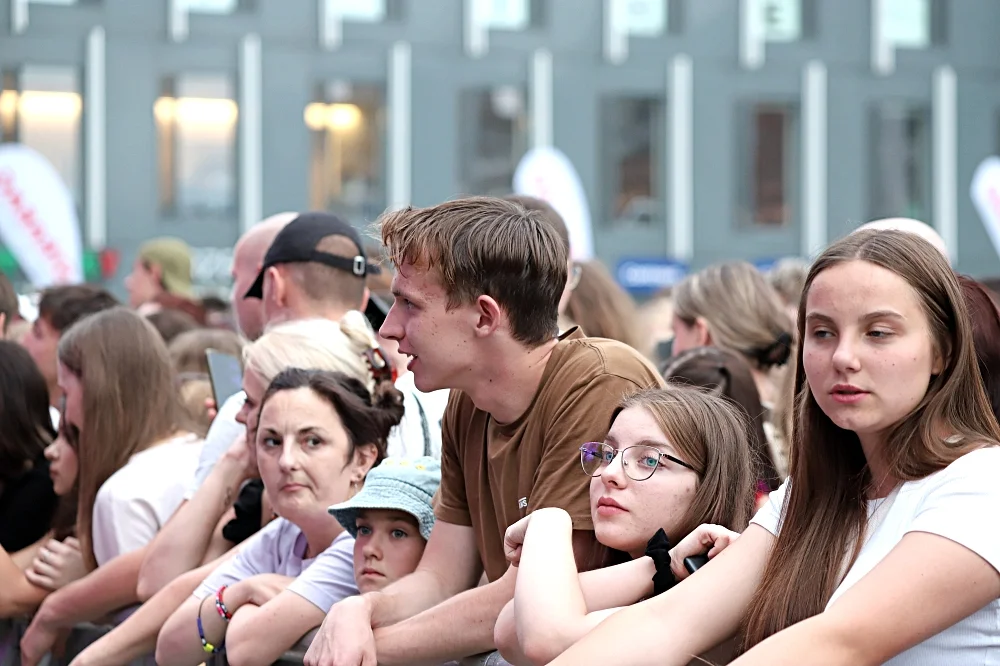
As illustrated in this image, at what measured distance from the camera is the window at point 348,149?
29.2 m

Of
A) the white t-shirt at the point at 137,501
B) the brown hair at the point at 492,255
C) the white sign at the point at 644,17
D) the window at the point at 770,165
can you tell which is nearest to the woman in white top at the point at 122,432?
the white t-shirt at the point at 137,501

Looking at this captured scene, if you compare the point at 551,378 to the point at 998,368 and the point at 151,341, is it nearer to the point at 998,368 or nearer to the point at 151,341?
the point at 998,368

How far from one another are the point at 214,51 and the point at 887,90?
14.8m

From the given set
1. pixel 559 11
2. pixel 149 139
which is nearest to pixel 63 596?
pixel 149 139

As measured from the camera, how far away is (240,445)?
5.04 m

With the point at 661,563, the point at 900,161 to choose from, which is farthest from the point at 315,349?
the point at 900,161

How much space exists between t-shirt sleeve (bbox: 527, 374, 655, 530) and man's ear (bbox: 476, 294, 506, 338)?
0.78 feet

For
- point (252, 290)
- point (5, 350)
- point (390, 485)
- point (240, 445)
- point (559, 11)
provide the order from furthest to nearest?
1. point (559, 11)
2. point (5, 350)
3. point (252, 290)
4. point (240, 445)
5. point (390, 485)

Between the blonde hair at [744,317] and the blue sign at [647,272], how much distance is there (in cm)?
2424

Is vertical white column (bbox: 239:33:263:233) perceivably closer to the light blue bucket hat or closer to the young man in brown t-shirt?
the light blue bucket hat

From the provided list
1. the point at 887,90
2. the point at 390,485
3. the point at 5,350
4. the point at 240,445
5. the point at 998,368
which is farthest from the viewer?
the point at 887,90

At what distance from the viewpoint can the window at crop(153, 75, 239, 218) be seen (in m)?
28.3

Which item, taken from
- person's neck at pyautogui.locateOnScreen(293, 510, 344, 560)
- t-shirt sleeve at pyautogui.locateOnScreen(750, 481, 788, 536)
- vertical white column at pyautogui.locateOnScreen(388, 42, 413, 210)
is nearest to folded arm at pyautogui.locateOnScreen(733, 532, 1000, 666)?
t-shirt sleeve at pyautogui.locateOnScreen(750, 481, 788, 536)

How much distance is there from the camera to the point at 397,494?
162 inches
